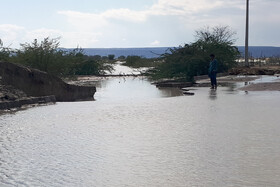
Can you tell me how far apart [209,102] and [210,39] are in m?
23.7

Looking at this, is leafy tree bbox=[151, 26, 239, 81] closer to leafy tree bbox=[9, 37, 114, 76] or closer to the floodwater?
leafy tree bbox=[9, 37, 114, 76]

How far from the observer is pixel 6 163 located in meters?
8.56

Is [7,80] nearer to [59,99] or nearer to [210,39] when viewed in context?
[59,99]

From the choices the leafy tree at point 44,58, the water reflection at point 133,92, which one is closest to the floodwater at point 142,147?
the water reflection at point 133,92

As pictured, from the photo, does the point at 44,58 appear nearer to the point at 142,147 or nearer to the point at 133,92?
the point at 133,92

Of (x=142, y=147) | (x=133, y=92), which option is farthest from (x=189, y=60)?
(x=142, y=147)

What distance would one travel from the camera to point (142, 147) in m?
9.79

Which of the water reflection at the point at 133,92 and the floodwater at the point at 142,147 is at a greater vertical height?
the floodwater at the point at 142,147

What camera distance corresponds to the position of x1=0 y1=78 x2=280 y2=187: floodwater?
7543 mm

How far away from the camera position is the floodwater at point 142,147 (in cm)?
754

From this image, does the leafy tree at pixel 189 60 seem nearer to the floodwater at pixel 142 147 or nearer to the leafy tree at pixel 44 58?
the leafy tree at pixel 44 58

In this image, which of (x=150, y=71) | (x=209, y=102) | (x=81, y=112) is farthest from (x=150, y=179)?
(x=150, y=71)

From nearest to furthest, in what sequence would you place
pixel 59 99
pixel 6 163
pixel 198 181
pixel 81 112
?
1. pixel 198 181
2. pixel 6 163
3. pixel 81 112
4. pixel 59 99

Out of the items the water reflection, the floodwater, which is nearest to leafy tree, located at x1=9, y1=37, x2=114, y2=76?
the water reflection
